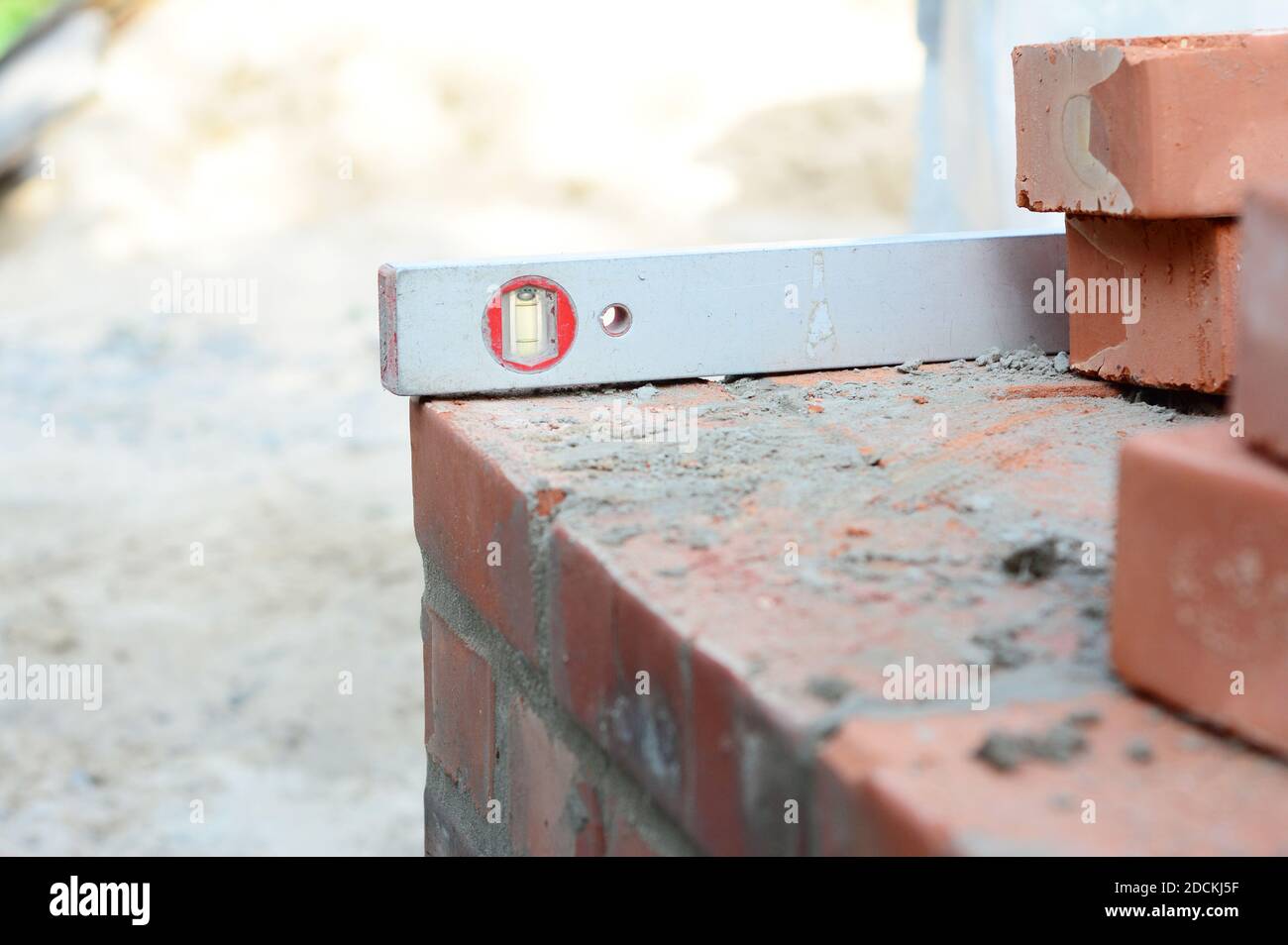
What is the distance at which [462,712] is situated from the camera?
4.72 ft

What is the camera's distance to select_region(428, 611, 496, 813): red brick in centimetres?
135

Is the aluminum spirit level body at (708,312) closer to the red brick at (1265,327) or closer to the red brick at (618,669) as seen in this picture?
the red brick at (618,669)

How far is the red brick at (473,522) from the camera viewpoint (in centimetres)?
119

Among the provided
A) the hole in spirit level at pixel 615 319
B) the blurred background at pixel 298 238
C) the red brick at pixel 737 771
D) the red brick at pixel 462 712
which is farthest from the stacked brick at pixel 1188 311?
the blurred background at pixel 298 238

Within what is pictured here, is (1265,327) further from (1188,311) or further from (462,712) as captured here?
(462,712)

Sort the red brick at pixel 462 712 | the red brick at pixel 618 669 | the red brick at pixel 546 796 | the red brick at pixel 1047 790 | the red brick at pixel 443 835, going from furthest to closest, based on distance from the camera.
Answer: the red brick at pixel 443 835
the red brick at pixel 462 712
the red brick at pixel 546 796
the red brick at pixel 618 669
the red brick at pixel 1047 790

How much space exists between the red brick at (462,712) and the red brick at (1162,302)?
711 mm

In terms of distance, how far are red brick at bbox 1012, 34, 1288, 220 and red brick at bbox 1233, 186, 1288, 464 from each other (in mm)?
585

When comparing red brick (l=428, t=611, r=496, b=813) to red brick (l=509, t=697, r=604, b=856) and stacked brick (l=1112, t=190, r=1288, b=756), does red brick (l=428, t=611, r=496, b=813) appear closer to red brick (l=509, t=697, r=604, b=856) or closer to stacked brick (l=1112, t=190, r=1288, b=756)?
red brick (l=509, t=697, r=604, b=856)

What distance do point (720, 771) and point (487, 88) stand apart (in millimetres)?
7659

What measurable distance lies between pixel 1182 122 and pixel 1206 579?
692 mm

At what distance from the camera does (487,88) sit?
8.14 m

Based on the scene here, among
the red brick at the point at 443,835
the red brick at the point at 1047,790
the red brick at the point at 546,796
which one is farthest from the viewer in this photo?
the red brick at the point at 443,835

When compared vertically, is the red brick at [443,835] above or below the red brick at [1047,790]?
below
